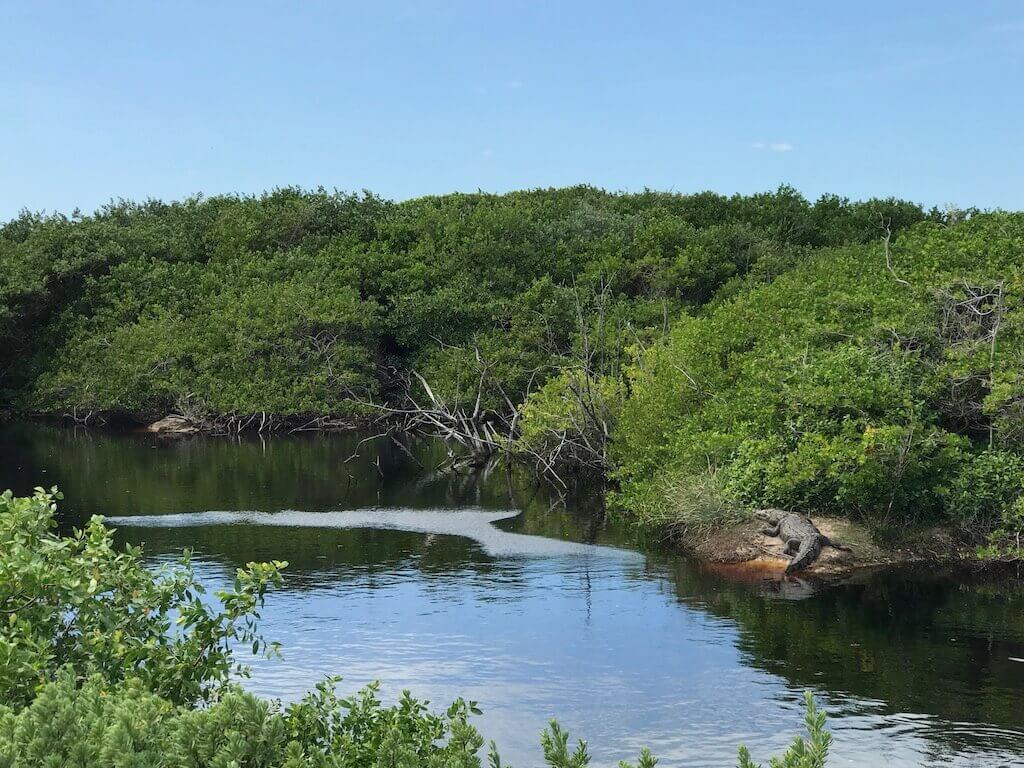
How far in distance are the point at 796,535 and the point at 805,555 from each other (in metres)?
0.56

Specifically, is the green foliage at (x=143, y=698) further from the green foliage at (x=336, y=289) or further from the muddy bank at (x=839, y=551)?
the green foliage at (x=336, y=289)

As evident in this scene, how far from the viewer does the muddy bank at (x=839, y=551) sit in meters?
23.9

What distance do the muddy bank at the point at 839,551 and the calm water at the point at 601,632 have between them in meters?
0.77

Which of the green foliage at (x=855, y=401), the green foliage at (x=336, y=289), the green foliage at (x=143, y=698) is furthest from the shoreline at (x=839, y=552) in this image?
the green foliage at (x=336, y=289)

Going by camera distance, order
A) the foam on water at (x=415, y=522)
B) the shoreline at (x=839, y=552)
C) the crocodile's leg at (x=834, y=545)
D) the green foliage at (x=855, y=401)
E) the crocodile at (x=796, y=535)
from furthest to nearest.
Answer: the foam on water at (x=415, y=522)
the crocodile's leg at (x=834, y=545)
the green foliage at (x=855, y=401)
the shoreline at (x=839, y=552)
the crocodile at (x=796, y=535)

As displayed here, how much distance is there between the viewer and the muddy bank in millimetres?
23906

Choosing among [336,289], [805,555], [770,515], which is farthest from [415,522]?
[336,289]

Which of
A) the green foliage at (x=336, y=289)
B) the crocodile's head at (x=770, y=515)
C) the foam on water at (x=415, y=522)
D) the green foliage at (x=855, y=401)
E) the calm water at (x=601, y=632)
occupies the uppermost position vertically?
the green foliage at (x=336, y=289)

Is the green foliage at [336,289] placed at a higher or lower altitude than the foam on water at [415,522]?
higher

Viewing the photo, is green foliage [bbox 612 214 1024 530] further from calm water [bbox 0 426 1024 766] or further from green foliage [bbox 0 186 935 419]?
green foliage [bbox 0 186 935 419]

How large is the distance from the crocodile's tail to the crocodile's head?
0.94 metres

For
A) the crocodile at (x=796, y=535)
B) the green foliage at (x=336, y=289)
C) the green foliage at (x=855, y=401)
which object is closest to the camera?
the crocodile at (x=796, y=535)

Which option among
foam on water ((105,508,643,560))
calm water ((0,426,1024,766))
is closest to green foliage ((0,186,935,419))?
foam on water ((105,508,643,560))

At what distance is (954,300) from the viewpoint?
89.9ft
